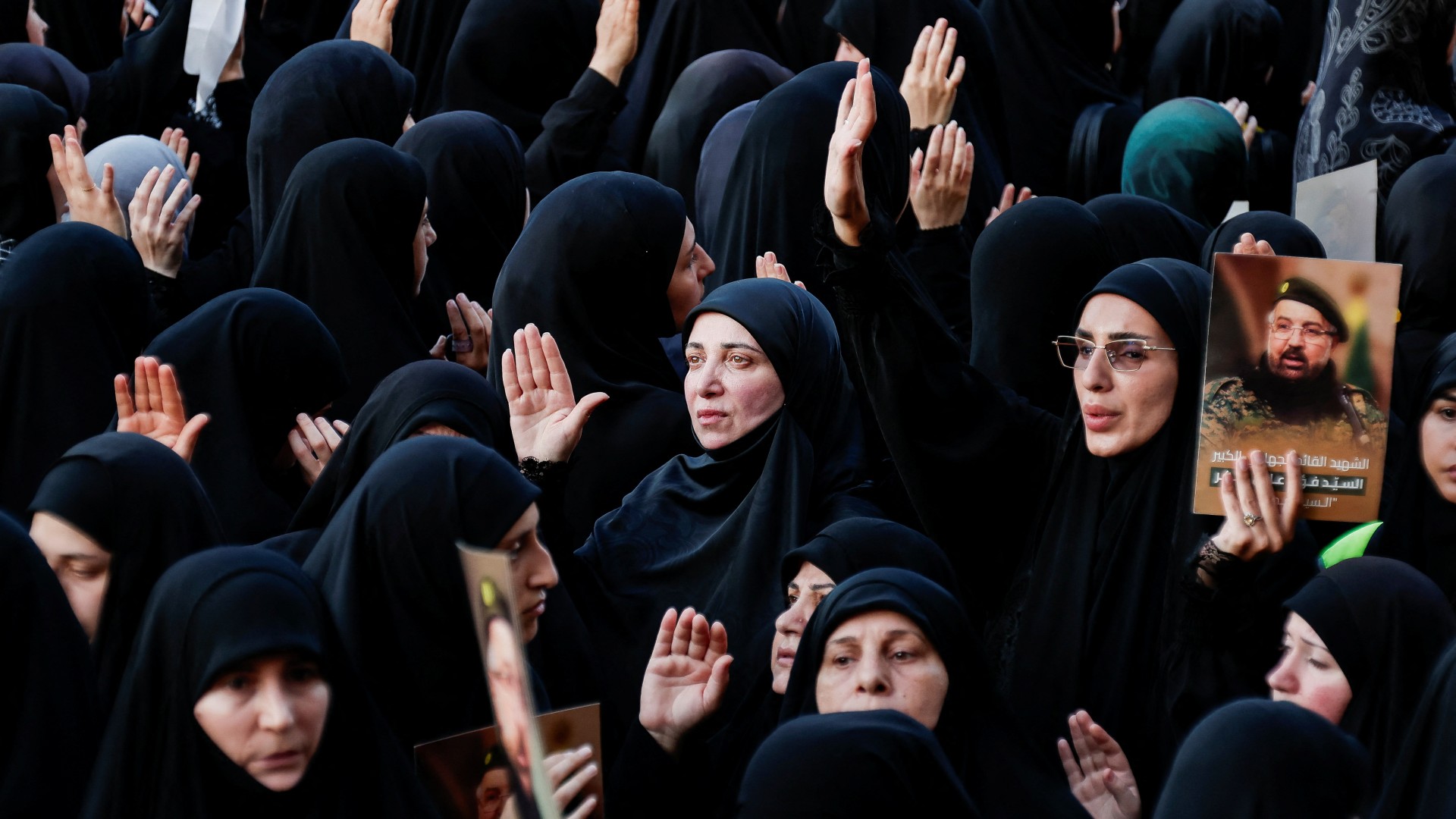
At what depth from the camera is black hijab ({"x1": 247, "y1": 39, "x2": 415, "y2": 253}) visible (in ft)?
18.1

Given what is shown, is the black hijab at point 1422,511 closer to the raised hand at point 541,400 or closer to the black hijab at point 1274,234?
the black hijab at point 1274,234

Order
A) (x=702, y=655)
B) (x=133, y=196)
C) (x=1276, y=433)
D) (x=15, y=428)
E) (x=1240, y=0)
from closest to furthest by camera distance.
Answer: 1. (x=1276, y=433)
2. (x=702, y=655)
3. (x=15, y=428)
4. (x=133, y=196)
5. (x=1240, y=0)

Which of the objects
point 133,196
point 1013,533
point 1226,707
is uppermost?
point 133,196

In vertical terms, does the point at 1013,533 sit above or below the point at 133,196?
below

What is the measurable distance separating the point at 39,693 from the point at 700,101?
318 centimetres

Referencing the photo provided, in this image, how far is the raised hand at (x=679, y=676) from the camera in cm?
346

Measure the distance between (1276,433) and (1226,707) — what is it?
672 millimetres

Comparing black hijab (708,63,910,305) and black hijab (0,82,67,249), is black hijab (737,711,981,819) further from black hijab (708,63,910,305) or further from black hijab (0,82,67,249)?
black hijab (0,82,67,249)

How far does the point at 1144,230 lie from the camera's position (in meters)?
4.71

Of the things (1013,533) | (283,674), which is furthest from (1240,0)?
(283,674)

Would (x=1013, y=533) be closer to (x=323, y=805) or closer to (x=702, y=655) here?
(x=702, y=655)

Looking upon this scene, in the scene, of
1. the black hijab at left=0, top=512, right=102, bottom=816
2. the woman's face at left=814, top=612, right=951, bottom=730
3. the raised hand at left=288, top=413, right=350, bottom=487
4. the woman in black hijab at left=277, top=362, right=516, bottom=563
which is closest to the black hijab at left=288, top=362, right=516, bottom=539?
the woman in black hijab at left=277, top=362, right=516, bottom=563

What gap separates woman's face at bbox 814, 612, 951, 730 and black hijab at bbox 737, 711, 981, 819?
267 millimetres

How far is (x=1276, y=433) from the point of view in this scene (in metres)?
3.18
